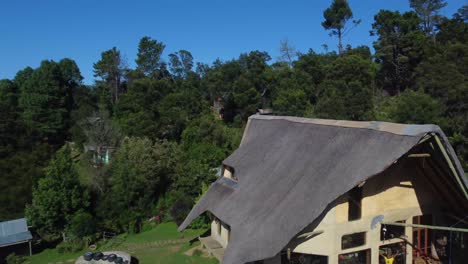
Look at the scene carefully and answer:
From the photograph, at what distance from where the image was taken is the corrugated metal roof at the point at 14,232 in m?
26.7

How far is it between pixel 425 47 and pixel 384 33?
25.2 feet

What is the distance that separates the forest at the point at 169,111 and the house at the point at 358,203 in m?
15.0

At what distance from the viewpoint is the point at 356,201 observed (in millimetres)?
15070

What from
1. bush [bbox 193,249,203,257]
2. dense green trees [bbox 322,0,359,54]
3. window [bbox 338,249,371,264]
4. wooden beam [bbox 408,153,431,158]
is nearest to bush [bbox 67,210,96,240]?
bush [bbox 193,249,203,257]

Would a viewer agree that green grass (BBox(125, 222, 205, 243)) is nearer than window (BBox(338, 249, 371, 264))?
No

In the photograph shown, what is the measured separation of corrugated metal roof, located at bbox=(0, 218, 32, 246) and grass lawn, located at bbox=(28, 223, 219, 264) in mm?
1673

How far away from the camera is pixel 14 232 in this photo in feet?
90.4

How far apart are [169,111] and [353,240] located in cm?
3954

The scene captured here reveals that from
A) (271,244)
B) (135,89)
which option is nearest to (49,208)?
(271,244)

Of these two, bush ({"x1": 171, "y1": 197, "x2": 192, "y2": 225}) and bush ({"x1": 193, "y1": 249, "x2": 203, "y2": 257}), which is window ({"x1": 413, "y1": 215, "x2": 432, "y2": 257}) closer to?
bush ({"x1": 193, "y1": 249, "x2": 203, "y2": 257})

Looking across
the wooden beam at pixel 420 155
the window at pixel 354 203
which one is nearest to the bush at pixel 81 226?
the window at pixel 354 203

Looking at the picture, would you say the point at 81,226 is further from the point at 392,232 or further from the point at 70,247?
the point at 392,232

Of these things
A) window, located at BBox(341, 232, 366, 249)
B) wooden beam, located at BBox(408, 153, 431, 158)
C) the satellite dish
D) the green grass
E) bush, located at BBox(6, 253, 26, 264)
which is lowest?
bush, located at BBox(6, 253, 26, 264)

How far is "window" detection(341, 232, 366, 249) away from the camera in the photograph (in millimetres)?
15117
